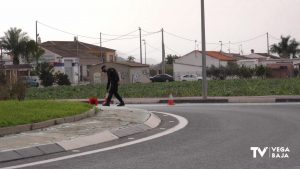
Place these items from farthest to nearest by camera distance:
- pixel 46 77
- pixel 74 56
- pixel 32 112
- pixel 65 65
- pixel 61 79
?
pixel 74 56 → pixel 65 65 → pixel 61 79 → pixel 46 77 → pixel 32 112

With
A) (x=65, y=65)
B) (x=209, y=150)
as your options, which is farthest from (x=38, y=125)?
(x=65, y=65)

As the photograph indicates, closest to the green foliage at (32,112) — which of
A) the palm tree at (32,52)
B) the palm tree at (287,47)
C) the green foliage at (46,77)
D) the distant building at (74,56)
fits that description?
the green foliage at (46,77)

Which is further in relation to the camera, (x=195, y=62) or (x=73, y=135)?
(x=195, y=62)

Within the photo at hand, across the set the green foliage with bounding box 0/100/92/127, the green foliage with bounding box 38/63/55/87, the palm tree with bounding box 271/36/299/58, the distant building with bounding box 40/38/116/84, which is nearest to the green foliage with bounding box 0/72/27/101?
the green foliage with bounding box 0/100/92/127

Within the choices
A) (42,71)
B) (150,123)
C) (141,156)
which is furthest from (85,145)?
(42,71)

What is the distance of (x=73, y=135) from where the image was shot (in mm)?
10703

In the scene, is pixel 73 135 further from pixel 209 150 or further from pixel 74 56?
pixel 74 56

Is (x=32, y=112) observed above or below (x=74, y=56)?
below

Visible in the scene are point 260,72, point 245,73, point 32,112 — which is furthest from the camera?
point 245,73

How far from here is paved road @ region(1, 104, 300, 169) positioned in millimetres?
7770

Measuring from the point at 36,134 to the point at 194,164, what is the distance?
4213 mm

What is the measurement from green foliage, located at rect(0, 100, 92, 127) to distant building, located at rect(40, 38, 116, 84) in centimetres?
5925

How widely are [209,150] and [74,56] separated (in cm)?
7717

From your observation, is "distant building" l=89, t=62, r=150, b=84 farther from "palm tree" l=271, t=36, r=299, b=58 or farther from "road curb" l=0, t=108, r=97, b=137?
"road curb" l=0, t=108, r=97, b=137
